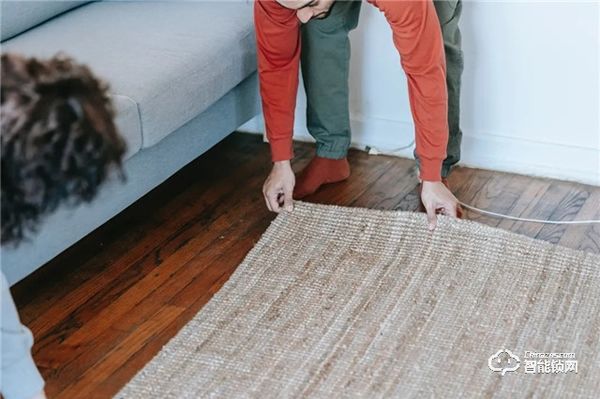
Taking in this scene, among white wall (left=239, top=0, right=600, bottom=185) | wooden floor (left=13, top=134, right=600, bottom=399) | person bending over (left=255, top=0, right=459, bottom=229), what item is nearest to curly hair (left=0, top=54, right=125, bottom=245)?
wooden floor (left=13, top=134, right=600, bottom=399)

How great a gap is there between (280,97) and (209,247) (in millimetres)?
354

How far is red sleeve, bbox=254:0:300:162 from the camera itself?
176 centimetres

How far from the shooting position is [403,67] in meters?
1.71

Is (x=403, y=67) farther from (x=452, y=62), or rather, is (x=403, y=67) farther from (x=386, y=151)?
(x=386, y=151)

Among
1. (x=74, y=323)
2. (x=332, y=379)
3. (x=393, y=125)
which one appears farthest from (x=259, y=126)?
(x=332, y=379)

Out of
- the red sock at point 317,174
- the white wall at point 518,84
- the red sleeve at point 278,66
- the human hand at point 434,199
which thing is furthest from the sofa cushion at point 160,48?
the human hand at point 434,199

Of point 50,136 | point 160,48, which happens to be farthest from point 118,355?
point 160,48

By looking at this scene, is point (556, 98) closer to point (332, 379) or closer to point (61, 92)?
point (332, 379)

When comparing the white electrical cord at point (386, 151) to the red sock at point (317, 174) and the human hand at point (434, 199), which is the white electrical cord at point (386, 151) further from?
the human hand at point (434, 199)

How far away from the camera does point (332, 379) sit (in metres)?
1.43

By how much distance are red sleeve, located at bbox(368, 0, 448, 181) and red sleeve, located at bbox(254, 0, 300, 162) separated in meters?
0.23

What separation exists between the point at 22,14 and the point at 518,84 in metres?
1.18

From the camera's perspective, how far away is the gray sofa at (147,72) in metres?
1.64

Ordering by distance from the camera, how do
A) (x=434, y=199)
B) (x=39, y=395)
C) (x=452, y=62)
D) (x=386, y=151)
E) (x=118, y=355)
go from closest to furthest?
(x=39, y=395) < (x=118, y=355) < (x=434, y=199) < (x=452, y=62) < (x=386, y=151)
